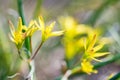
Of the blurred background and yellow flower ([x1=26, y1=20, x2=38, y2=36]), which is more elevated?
yellow flower ([x1=26, y1=20, x2=38, y2=36])

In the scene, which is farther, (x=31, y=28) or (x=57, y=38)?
(x=57, y=38)

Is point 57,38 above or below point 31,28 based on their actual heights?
below

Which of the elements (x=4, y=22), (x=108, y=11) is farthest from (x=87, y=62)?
(x=108, y=11)

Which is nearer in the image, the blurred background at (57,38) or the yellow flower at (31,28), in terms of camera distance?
the yellow flower at (31,28)

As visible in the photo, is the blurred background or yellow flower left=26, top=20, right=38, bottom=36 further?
the blurred background

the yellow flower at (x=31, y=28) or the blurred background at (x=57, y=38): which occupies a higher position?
the yellow flower at (x=31, y=28)

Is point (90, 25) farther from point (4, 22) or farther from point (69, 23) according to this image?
point (4, 22)

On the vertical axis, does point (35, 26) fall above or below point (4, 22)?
above

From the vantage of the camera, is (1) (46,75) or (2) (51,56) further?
(2) (51,56)
